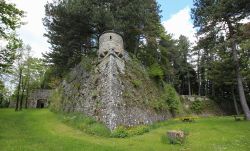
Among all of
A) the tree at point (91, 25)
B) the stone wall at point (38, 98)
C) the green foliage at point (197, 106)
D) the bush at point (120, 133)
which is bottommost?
the bush at point (120, 133)

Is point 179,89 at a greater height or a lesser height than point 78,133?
greater

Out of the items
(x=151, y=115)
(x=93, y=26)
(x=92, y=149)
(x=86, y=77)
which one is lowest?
(x=92, y=149)

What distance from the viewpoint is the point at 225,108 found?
144ft

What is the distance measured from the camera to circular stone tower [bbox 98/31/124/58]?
838 inches

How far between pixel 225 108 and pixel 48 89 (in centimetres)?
3421

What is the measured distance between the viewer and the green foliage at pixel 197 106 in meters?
38.9

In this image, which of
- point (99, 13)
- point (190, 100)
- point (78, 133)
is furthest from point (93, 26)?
point (190, 100)

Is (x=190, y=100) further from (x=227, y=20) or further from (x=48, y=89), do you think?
(x=48, y=89)

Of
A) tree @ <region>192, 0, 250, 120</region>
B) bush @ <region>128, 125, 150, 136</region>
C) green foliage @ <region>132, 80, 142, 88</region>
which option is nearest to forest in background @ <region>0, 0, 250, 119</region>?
tree @ <region>192, 0, 250, 120</region>

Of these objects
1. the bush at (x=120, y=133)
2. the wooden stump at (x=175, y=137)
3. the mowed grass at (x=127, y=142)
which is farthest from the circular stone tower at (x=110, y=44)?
the wooden stump at (x=175, y=137)

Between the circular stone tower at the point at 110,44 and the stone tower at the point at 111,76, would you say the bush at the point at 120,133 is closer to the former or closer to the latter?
the stone tower at the point at 111,76

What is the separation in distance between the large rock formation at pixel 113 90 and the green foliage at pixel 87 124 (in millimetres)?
441

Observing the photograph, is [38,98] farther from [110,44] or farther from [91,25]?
[110,44]

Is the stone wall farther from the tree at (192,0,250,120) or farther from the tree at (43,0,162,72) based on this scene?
the tree at (192,0,250,120)
